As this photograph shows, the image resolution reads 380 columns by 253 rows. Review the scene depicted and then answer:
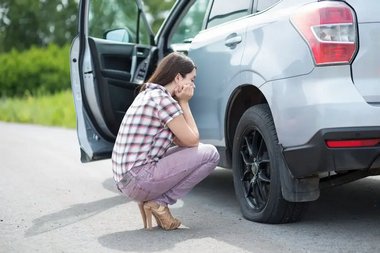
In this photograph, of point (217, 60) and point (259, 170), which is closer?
point (259, 170)

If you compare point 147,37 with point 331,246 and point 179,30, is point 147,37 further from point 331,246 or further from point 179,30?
point 331,246

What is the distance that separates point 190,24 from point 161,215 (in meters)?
2.70

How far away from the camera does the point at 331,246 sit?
4.70 meters

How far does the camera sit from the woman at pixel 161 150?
16.9 feet

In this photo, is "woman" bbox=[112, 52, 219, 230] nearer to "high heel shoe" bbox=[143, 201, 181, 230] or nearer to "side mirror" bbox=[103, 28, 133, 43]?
"high heel shoe" bbox=[143, 201, 181, 230]

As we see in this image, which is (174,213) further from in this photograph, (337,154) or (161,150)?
(337,154)

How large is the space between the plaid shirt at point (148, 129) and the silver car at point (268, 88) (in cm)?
60

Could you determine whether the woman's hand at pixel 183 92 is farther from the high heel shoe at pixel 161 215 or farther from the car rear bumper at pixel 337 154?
the car rear bumper at pixel 337 154

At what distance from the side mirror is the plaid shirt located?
194 cm

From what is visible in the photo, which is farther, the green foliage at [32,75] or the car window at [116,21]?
the green foliage at [32,75]

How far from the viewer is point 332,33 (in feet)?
15.1

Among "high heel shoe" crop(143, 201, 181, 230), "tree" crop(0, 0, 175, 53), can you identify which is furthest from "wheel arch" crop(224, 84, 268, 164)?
"tree" crop(0, 0, 175, 53)

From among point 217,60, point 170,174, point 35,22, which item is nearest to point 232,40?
point 217,60

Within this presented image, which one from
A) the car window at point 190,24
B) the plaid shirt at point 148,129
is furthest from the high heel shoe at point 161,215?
the car window at point 190,24
